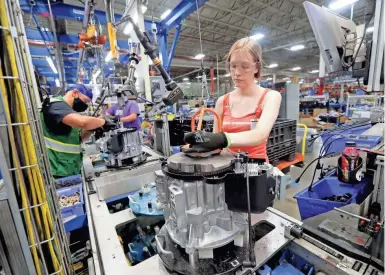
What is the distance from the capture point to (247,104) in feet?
Answer: 3.47

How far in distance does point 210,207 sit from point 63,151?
1.44 m

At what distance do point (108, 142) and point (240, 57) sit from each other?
118 cm

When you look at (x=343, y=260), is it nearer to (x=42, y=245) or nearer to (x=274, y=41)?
(x=42, y=245)

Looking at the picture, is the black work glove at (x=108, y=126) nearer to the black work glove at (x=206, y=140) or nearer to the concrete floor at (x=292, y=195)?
the black work glove at (x=206, y=140)

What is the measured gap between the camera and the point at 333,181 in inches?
77.9

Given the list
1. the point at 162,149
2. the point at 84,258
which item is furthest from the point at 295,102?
the point at 84,258

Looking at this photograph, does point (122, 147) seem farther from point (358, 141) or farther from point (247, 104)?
point (358, 141)

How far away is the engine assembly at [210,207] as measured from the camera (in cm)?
60

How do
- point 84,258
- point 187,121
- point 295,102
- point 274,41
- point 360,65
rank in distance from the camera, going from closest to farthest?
point 84,258 → point 360,65 → point 187,121 → point 295,102 → point 274,41

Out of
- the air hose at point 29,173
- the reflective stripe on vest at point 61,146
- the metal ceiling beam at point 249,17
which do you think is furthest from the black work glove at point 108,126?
the metal ceiling beam at point 249,17

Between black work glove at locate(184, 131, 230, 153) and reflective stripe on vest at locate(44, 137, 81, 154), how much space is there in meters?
1.38

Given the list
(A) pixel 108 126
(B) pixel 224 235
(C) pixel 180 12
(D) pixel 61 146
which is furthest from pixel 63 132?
(C) pixel 180 12

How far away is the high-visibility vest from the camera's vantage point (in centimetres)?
154

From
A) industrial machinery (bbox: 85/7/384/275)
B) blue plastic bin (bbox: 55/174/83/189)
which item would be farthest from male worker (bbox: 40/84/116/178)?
→ industrial machinery (bbox: 85/7/384/275)
